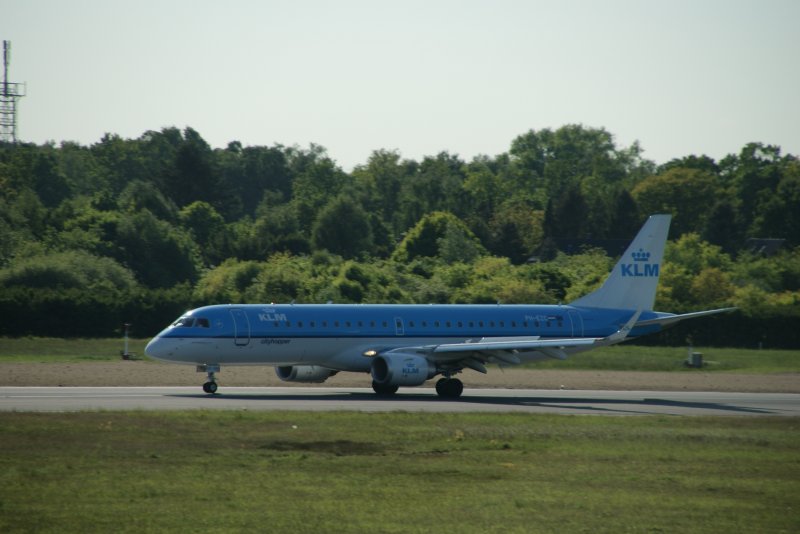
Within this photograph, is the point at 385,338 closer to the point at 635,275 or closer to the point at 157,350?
the point at 157,350

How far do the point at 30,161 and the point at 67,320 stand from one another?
316 feet

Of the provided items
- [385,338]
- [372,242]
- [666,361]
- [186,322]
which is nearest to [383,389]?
[385,338]

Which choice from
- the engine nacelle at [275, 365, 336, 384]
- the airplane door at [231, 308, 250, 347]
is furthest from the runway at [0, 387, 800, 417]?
the airplane door at [231, 308, 250, 347]

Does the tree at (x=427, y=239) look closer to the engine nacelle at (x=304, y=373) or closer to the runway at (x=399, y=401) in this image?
the runway at (x=399, y=401)

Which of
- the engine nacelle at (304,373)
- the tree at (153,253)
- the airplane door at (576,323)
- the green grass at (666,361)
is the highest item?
the tree at (153,253)

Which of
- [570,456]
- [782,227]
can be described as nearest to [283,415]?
[570,456]

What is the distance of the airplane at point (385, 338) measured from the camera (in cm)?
4166

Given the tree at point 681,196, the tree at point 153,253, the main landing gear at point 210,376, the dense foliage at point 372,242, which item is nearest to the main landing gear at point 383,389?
the main landing gear at point 210,376

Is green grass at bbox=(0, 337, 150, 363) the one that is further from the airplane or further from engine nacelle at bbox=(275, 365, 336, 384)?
→ engine nacelle at bbox=(275, 365, 336, 384)

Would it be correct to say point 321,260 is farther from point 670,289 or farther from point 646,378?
point 646,378

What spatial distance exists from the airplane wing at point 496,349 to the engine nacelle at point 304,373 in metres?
2.66

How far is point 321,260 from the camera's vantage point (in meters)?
98.3

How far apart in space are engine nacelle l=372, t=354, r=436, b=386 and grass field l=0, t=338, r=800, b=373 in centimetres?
1881

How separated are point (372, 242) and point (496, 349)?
85.6 metres
